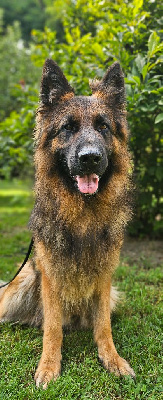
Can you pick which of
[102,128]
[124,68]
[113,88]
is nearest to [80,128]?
[102,128]

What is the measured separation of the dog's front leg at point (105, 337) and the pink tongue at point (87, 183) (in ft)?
2.82

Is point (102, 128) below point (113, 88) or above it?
below

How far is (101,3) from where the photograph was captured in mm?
4754

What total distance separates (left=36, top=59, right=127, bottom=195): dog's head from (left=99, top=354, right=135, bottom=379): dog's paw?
137 centimetres

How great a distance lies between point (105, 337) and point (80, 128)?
1.72m

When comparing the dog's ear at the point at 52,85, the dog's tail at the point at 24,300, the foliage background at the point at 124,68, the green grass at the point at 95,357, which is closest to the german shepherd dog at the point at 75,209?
the dog's ear at the point at 52,85

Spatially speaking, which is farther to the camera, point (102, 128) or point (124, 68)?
point (124, 68)

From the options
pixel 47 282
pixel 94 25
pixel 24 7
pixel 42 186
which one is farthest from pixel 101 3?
pixel 24 7

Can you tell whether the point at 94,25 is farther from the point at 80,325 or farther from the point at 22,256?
the point at 80,325

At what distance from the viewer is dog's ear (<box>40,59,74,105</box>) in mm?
2889

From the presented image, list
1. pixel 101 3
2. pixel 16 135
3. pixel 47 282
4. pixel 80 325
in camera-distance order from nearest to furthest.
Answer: pixel 47 282 < pixel 80 325 < pixel 101 3 < pixel 16 135

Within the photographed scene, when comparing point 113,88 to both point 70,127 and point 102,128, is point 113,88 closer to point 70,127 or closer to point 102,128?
point 102,128

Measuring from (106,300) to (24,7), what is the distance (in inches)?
1469

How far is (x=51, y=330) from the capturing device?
9.55ft
